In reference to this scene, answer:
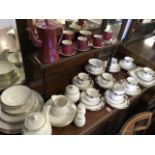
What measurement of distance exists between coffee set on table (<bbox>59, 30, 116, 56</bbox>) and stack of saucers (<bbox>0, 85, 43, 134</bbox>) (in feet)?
0.79

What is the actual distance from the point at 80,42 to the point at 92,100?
0.93 feet

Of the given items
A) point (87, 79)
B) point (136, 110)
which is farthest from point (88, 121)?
point (136, 110)

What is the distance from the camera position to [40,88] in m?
0.82

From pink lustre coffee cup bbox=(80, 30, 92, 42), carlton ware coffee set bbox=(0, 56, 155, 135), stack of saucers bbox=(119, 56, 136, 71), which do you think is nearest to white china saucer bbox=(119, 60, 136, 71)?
stack of saucers bbox=(119, 56, 136, 71)

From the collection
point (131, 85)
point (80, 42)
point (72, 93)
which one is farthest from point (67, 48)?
point (131, 85)

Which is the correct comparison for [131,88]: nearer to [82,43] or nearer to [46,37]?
[82,43]

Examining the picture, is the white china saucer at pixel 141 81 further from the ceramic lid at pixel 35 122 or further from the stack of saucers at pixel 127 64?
the ceramic lid at pixel 35 122

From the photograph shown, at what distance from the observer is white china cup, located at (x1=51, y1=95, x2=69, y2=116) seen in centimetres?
65

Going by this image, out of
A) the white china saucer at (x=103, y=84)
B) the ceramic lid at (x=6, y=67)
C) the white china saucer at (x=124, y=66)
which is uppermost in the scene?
the ceramic lid at (x=6, y=67)

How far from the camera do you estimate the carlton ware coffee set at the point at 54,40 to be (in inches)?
21.5

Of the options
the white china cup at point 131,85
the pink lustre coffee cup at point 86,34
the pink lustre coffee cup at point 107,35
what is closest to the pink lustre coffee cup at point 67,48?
the pink lustre coffee cup at point 86,34

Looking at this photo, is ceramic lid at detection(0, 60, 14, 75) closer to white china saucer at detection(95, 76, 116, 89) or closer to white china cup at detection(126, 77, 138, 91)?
white china saucer at detection(95, 76, 116, 89)

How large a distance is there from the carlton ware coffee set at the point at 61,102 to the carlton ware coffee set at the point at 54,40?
18 cm
